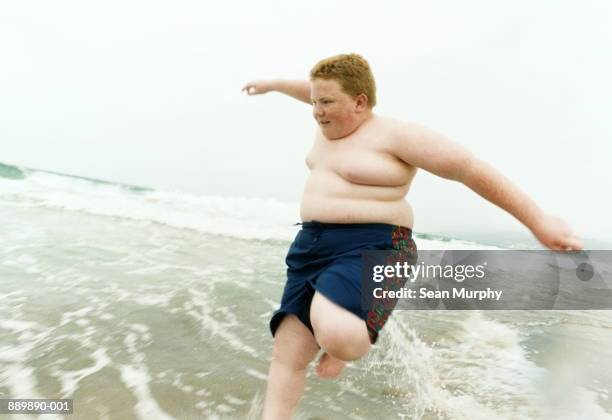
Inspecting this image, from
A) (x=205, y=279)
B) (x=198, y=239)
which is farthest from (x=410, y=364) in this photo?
(x=198, y=239)

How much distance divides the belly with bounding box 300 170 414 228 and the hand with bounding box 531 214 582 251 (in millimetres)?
468

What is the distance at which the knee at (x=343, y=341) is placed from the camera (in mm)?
1515

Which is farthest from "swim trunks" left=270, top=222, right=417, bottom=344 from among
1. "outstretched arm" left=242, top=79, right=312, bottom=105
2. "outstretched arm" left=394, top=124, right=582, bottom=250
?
"outstretched arm" left=242, top=79, right=312, bottom=105

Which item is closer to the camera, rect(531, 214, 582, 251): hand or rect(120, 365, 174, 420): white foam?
rect(531, 214, 582, 251): hand

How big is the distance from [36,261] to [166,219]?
6.10 m

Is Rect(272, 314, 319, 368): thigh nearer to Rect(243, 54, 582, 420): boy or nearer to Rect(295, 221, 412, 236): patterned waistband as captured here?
Rect(243, 54, 582, 420): boy

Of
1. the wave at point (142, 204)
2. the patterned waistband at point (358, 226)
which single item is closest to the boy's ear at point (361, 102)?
the patterned waistband at point (358, 226)

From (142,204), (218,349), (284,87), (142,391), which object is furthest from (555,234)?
(142,204)

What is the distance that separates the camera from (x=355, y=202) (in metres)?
1.70

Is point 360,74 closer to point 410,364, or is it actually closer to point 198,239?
point 410,364

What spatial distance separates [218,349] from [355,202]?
185 centimetres

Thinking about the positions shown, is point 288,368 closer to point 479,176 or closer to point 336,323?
point 336,323

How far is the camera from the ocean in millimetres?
2463

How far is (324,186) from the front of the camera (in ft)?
5.82
